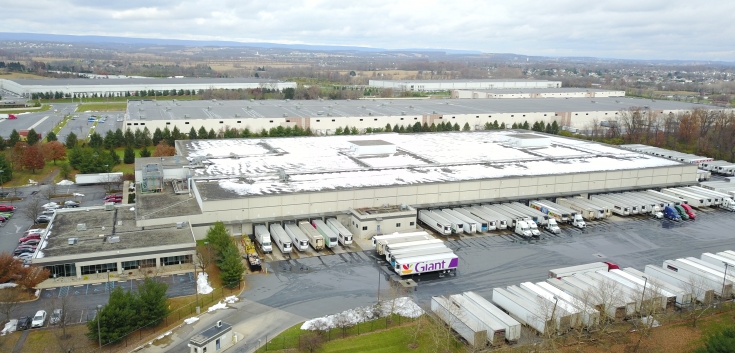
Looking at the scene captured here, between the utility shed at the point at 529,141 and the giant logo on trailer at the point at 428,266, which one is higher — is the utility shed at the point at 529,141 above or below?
above

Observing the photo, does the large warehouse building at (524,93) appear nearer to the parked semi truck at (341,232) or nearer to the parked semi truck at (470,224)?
the parked semi truck at (470,224)

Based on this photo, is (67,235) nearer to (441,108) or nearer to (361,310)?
(361,310)

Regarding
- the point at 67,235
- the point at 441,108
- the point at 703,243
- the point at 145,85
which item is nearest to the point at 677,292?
the point at 703,243

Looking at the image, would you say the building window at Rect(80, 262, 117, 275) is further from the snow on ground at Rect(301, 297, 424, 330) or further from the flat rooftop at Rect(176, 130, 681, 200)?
the snow on ground at Rect(301, 297, 424, 330)

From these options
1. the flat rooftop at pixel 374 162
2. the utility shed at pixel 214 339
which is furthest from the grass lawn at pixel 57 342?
the flat rooftop at pixel 374 162

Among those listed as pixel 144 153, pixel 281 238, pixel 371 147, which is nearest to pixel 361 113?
pixel 371 147

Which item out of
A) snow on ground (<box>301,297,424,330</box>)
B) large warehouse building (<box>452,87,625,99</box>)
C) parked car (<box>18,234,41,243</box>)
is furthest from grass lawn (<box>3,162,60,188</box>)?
large warehouse building (<box>452,87,625,99</box>)
